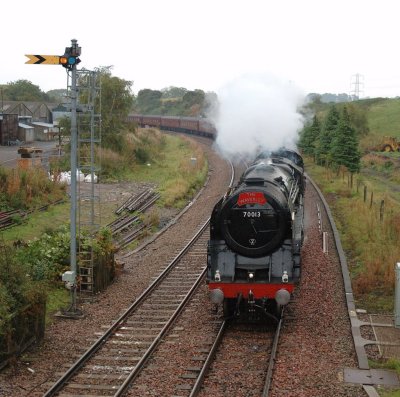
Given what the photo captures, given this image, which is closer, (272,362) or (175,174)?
(272,362)

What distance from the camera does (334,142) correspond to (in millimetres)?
37688

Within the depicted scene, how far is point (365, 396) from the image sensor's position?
358 inches

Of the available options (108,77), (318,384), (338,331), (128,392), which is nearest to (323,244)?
(338,331)

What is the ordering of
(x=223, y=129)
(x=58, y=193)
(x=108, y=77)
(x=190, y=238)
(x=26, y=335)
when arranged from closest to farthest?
(x=26, y=335), (x=190, y=238), (x=223, y=129), (x=58, y=193), (x=108, y=77)

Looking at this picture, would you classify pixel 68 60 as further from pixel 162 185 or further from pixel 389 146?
pixel 389 146

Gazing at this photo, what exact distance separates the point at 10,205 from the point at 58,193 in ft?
12.3

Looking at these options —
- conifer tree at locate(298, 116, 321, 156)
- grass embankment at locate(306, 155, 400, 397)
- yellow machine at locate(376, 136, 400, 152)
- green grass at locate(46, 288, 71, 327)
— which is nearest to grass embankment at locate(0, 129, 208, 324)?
green grass at locate(46, 288, 71, 327)

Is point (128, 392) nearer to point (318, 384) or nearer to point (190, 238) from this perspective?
point (318, 384)

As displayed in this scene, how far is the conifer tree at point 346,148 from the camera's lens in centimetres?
3675

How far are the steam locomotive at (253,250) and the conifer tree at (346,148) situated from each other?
25088 mm

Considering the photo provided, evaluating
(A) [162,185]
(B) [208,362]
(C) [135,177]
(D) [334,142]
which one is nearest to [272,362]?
(B) [208,362]

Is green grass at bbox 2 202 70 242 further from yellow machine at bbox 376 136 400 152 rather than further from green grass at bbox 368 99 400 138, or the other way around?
green grass at bbox 368 99 400 138

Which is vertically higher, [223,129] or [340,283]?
[223,129]

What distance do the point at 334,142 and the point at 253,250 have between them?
26763 mm
